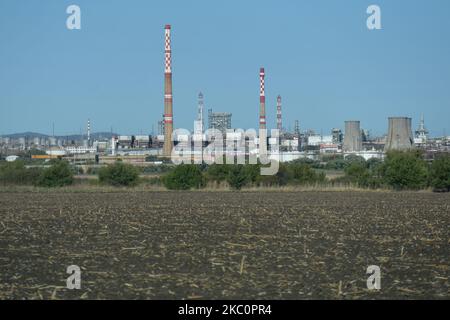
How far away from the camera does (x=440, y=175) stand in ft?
122

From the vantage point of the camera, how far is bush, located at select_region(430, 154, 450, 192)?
3694cm

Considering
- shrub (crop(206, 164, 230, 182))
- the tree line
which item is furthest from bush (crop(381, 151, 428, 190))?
shrub (crop(206, 164, 230, 182))

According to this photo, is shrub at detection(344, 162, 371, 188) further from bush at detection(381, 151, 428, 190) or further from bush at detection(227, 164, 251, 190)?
bush at detection(227, 164, 251, 190)

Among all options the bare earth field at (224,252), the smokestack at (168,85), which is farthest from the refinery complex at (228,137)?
the bare earth field at (224,252)

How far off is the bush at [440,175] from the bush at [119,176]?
580 inches

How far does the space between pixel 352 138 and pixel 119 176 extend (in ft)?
194

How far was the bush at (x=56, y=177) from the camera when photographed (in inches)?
1596

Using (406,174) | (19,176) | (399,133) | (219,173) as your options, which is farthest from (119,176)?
(399,133)

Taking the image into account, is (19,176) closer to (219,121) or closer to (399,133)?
(399,133)

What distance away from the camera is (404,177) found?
38.4 m

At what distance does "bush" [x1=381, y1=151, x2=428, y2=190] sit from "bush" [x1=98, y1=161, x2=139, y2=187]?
41.8 feet

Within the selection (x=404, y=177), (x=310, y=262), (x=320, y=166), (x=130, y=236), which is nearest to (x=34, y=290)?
(x=310, y=262)

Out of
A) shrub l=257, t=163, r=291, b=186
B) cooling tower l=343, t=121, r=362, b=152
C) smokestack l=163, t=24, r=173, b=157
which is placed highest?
smokestack l=163, t=24, r=173, b=157
